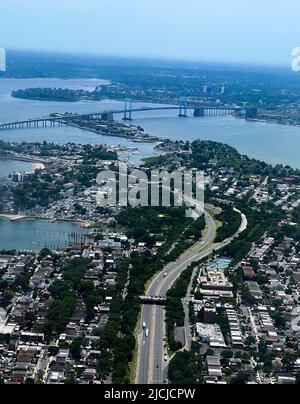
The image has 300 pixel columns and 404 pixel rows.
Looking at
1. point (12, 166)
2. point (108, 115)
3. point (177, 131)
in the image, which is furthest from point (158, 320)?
point (108, 115)

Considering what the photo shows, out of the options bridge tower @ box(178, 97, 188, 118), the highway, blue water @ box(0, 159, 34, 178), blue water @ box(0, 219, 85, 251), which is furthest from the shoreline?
bridge tower @ box(178, 97, 188, 118)

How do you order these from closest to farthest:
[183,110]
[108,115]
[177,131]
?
1. [177,131]
2. [108,115]
3. [183,110]

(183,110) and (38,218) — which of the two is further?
(183,110)

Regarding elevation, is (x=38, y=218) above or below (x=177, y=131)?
below

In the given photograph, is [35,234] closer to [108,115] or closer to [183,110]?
[108,115]

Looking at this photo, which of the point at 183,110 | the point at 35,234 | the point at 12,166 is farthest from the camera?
the point at 183,110

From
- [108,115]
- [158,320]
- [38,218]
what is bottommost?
[38,218]

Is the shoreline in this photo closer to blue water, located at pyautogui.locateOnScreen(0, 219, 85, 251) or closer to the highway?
blue water, located at pyautogui.locateOnScreen(0, 219, 85, 251)
